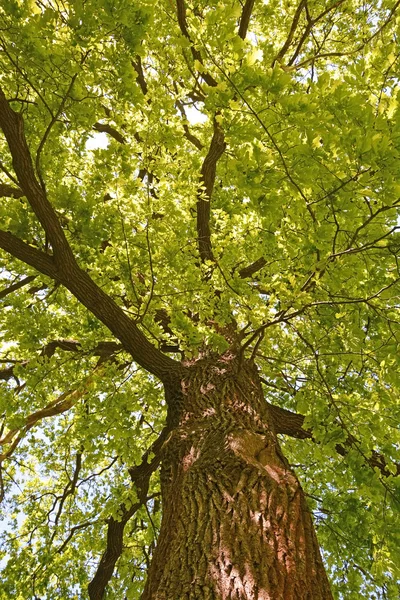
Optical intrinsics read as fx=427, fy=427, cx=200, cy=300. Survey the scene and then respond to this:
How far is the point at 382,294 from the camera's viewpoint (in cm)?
302

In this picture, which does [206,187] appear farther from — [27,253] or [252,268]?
[27,253]

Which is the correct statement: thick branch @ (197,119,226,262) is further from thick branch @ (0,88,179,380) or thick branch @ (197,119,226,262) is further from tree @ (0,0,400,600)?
thick branch @ (0,88,179,380)

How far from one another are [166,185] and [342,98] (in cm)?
244

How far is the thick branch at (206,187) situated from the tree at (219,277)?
1.2 inches

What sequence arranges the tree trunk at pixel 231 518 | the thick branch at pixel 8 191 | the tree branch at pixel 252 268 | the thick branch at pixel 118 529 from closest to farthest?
1. the tree trunk at pixel 231 518
2. the thick branch at pixel 118 529
3. the thick branch at pixel 8 191
4. the tree branch at pixel 252 268

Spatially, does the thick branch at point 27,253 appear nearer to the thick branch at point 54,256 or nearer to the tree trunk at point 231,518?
the thick branch at point 54,256

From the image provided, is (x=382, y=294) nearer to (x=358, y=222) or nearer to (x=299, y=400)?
(x=358, y=222)

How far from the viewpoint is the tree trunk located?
1.88 metres

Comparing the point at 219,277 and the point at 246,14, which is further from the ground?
the point at 246,14


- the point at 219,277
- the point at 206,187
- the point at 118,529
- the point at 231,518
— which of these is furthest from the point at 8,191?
the point at 231,518

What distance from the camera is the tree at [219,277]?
2293 millimetres

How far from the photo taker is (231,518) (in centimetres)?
227

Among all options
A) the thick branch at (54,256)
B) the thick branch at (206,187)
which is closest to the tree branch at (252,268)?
the thick branch at (206,187)

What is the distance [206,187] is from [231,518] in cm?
385
